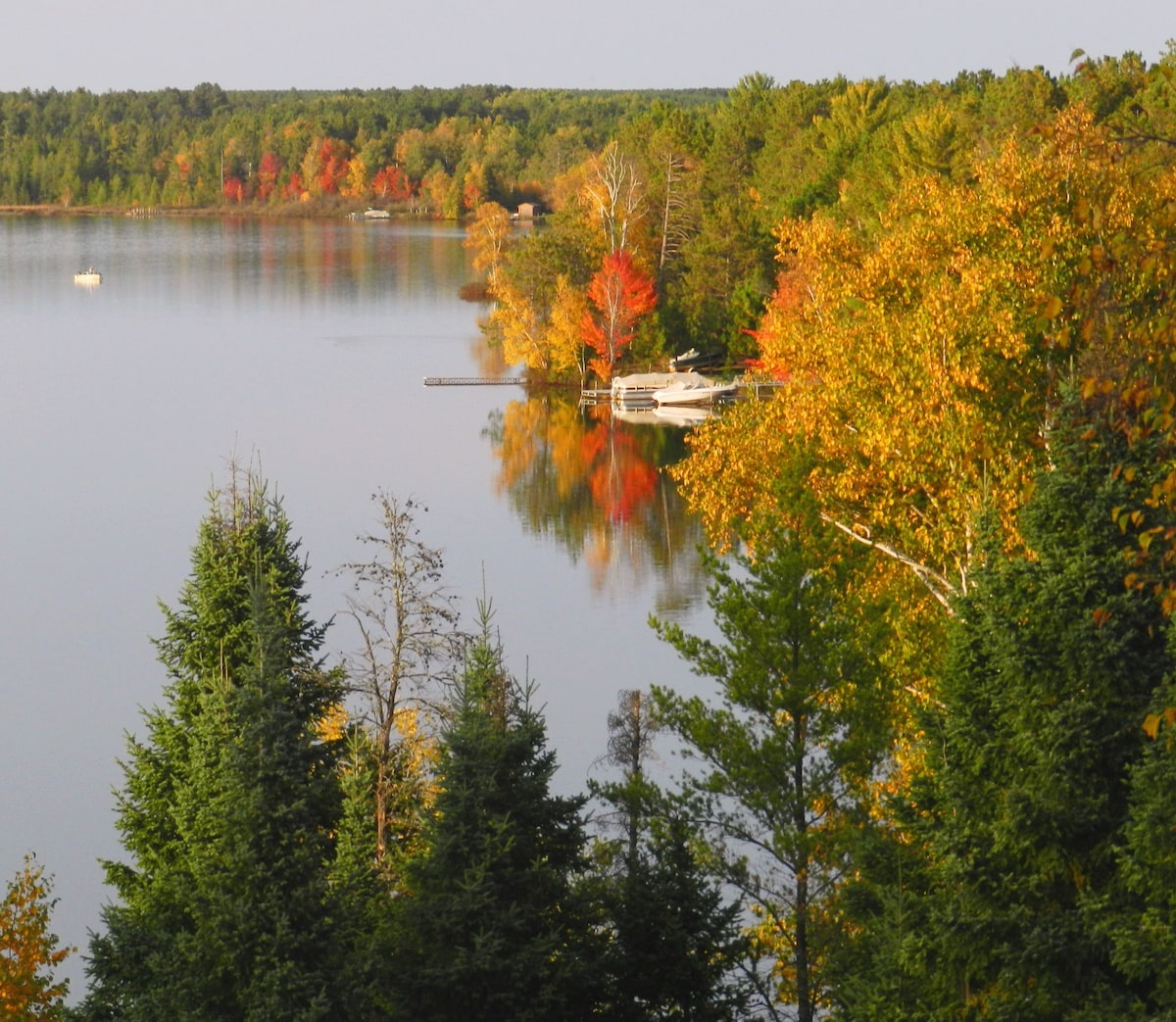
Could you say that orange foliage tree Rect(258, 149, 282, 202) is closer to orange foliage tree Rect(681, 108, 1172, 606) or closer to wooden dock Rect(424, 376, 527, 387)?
wooden dock Rect(424, 376, 527, 387)

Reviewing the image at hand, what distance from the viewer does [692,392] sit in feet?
180

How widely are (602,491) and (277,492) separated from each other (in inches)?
390

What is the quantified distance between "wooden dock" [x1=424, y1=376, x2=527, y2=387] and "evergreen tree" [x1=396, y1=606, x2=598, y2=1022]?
4351cm

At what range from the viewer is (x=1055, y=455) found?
11.6 meters

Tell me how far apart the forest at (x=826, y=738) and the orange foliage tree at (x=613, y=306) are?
31.5 meters

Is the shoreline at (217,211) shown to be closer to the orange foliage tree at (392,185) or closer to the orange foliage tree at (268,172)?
the orange foliage tree at (392,185)

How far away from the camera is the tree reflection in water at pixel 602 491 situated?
34.4m

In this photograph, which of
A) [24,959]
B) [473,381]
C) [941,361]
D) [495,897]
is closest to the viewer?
[495,897]

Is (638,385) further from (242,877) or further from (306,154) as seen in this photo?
(306,154)

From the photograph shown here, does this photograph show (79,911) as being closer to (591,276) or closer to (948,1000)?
(948,1000)

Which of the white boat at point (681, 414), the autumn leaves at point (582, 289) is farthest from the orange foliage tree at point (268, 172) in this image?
the white boat at point (681, 414)

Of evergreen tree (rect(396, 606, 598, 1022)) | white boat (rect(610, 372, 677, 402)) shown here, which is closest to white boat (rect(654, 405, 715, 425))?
white boat (rect(610, 372, 677, 402))

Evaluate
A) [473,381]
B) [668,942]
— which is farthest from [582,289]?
[668,942]

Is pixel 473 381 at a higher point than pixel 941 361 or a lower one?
lower
